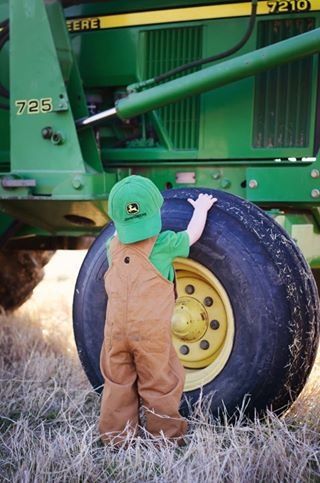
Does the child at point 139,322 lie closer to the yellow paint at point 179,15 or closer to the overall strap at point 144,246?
the overall strap at point 144,246

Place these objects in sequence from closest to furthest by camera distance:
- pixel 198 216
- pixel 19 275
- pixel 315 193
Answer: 1. pixel 198 216
2. pixel 315 193
3. pixel 19 275

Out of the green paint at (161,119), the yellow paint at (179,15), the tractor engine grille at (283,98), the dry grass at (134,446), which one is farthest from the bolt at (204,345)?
the yellow paint at (179,15)

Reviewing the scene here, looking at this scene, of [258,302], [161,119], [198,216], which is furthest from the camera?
[161,119]

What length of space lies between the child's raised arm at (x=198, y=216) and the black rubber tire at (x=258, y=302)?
32 mm

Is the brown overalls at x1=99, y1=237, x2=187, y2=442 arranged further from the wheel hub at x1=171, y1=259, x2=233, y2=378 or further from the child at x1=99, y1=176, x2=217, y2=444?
the wheel hub at x1=171, y1=259, x2=233, y2=378

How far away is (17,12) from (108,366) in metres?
2.23

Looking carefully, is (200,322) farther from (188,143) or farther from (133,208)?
(188,143)

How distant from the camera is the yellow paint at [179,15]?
4.61 metres

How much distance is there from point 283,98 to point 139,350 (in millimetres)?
2012

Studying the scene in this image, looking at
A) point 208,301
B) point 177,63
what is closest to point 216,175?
point 177,63

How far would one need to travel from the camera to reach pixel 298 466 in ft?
9.53

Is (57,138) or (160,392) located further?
(57,138)

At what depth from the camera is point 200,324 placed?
144 inches

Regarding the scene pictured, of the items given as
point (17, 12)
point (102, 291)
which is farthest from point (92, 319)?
point (17, 12)
